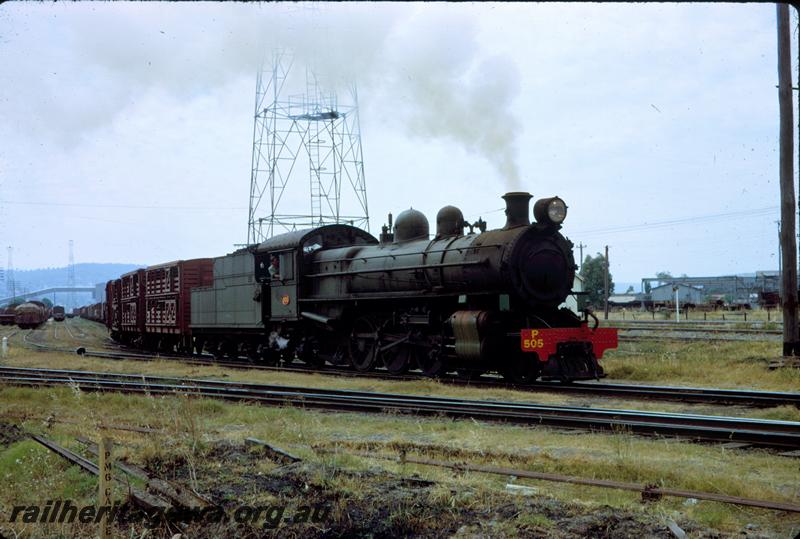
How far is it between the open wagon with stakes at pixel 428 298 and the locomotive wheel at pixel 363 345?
3 cm

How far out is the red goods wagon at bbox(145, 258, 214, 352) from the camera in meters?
28.0

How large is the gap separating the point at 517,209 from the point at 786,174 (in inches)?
254

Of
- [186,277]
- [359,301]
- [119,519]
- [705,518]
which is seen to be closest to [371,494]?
[119,519]

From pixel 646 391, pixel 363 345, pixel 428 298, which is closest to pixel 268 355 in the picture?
pixel 363 345

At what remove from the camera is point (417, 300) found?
17.0 meters

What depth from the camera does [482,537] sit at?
5176 millimetres

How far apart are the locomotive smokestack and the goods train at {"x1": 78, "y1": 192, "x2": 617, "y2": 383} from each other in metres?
0.03

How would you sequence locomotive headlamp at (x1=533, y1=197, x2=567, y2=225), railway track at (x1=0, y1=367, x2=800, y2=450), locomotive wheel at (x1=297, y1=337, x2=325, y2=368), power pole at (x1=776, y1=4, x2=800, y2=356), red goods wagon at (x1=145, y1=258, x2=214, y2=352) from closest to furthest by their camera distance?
1. railway track at (x1=0, y1=367, x2=800, y2=450)
2. locomotive headlamp at (x1=533, y1=197, x2=567, y2=225)
3. power pole at (x1=776, y1=4, x2=800, y2=356)
4. locomotive wheel at (x1=297, y1=337, x2=325, y2=368)
5. red goods wagon at (x1=145, y1=258, x2=214, y2=352)

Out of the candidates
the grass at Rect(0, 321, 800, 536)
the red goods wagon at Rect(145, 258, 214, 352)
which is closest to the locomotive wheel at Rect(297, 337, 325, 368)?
the grass at Rect(0, 321, 800, 536)

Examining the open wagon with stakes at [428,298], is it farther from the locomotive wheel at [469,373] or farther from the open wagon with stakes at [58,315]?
the open wagon with stakes at [58,315]

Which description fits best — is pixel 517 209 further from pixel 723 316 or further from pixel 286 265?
pixel 723 316

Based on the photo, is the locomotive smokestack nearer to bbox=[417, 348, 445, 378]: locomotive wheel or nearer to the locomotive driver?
bbox=[417, 348, 445, 378]: locomotive wheel

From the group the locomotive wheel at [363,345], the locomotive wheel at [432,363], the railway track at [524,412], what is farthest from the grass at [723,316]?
the railway track at [524,412]

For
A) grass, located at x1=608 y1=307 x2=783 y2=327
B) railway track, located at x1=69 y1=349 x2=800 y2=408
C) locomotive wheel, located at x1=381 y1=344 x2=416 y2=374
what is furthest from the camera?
grass, located at x1=608 y1=307 x2=783 y2=327
